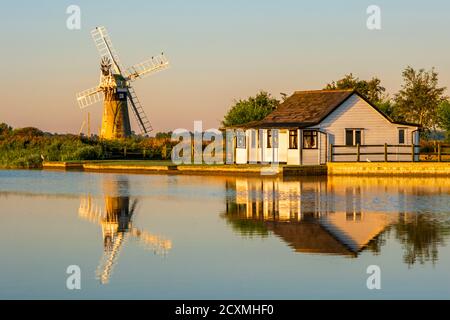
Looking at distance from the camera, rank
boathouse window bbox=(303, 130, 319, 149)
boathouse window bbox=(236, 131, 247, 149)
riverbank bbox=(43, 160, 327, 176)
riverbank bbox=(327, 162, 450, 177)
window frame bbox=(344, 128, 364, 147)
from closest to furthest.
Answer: riverbank bbox=(327, 162, 450, 177)
riverbank bbox=(43, 160, 327, 176)
boathouse window bbox=(303, 130, 319, 149)
window frame bbox=(344, 128, 364, 147)
boathouse window bbox=(236, 131, 247, 149)

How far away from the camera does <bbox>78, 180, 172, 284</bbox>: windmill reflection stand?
16172 mm

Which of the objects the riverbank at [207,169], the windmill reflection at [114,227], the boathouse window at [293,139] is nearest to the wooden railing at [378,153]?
the boathouse window at [293,139]

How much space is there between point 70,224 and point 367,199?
1085 cm

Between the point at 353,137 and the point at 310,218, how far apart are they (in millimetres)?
29632

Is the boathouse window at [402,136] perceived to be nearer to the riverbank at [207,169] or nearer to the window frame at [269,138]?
the window frame at [269,138]

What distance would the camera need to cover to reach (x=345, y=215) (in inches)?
941

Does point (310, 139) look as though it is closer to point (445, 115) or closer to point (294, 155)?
point (294, 155)

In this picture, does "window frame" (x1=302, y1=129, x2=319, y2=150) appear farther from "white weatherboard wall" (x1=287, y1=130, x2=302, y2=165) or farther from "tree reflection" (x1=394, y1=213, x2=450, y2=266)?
"tree reflection" (x1=394, y1=213, x2=450, y2=266)

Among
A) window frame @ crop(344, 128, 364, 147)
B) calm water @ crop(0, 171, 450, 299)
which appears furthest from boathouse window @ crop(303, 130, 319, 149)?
calm water @ crop(0, 171, 450, 299)

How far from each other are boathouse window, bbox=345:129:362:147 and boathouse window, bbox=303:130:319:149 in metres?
2.03

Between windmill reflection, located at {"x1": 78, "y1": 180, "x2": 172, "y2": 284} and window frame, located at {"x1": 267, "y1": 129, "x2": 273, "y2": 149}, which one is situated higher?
window frame, located at {"x1": 267, "y1": 129, "x2": 273, "y2": 149}

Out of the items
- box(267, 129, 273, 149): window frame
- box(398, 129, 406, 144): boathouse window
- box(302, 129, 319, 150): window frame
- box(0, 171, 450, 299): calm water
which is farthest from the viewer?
box(398, 129, 406, 144): boathouse window

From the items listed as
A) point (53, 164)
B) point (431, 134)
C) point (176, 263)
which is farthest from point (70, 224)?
point (431, 134)

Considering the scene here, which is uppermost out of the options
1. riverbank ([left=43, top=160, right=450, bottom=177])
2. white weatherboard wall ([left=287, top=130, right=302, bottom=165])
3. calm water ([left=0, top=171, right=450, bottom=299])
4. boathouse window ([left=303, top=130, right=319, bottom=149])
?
boathouse window ([left=303, top=130, right=319, bottom=149])
